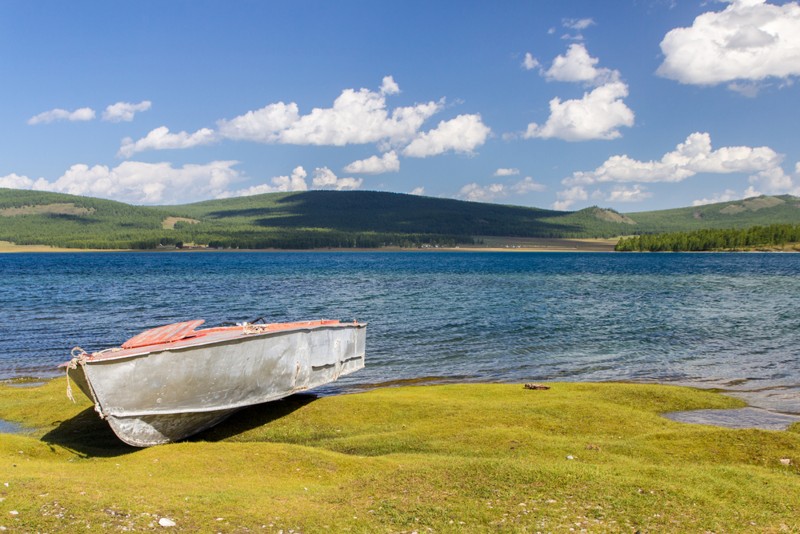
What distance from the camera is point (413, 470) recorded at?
11.4m

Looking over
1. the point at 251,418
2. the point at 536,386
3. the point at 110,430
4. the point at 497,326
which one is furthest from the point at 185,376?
the point at 497,326

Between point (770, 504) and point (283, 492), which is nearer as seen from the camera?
point (770, 504)

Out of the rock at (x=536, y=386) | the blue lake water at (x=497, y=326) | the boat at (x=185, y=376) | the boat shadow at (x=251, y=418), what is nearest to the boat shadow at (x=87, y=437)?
the boat at (x=185, y=376)

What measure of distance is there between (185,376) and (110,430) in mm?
3216

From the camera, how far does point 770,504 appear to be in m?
9.58

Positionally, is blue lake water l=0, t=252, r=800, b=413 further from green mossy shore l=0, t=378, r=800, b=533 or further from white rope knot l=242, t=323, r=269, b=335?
green mossy shore l=0, t=378, r=800, b=533

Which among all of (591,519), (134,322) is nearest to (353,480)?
(591,519)

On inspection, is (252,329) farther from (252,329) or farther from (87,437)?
(87,437)

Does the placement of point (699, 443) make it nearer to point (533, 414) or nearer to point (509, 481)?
point (533, 414)

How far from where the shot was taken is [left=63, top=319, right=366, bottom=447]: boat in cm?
1313

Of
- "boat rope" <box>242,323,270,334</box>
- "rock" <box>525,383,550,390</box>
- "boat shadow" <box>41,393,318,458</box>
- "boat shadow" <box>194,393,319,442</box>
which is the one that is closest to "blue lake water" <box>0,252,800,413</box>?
"rock" <box>525,383,550,390</box>

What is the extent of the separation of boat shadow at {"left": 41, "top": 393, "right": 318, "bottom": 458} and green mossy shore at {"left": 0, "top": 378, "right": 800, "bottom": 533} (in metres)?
0.06

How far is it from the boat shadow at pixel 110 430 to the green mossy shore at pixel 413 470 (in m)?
0.06

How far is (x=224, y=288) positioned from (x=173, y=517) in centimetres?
6276
